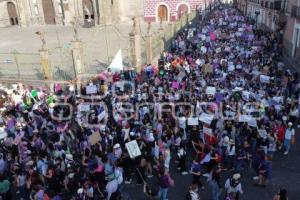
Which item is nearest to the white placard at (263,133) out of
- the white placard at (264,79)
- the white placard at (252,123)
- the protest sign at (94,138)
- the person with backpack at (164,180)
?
the white placard at (252,123)

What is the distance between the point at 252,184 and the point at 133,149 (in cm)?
395

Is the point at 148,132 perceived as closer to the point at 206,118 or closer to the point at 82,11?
the point at 206,118

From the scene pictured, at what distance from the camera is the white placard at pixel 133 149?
10633 mm

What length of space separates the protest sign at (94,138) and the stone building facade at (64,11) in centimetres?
3679

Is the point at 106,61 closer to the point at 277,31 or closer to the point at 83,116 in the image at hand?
the point at 83,116

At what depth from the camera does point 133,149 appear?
35.0 feet

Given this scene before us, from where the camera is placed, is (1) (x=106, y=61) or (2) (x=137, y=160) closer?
(2) (x=137, y=160)

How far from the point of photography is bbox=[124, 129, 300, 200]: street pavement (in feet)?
35.2

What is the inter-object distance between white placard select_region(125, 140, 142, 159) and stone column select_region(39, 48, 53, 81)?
11555mm

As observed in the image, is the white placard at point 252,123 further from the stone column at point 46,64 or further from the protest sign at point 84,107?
the stone column at point 46,64

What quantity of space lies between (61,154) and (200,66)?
39.7 feet

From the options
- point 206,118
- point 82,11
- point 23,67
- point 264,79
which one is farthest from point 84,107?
point 82,11

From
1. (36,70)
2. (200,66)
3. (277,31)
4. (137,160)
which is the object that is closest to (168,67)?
(200,66)

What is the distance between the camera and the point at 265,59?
22.0m
